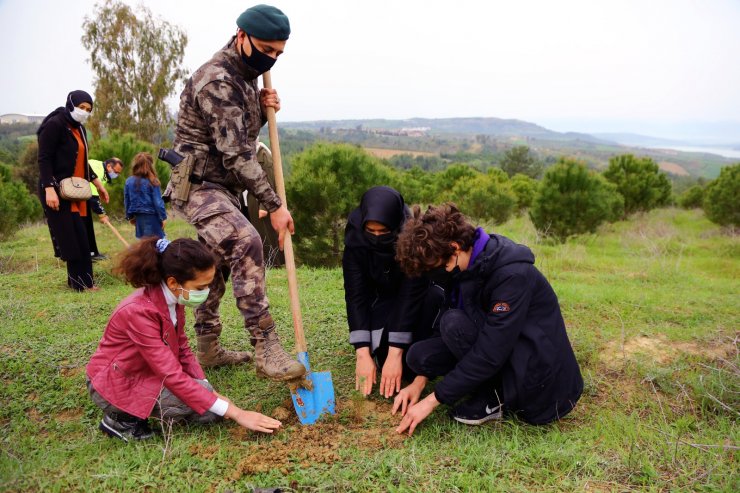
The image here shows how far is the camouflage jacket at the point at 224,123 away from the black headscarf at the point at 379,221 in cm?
50

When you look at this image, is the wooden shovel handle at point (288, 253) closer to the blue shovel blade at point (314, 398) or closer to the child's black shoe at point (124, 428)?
the blue shovel blade at point (314, 398)

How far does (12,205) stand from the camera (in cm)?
964

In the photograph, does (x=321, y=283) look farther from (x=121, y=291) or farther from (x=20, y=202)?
(x=20, y=202)

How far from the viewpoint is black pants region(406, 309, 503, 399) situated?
257cm

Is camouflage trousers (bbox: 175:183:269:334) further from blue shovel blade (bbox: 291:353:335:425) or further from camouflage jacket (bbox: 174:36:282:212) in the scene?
blue shovel blade (bbox: 291:353:335:425)

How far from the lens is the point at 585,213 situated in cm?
1228

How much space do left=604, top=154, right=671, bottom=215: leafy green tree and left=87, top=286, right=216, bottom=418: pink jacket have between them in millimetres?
18888

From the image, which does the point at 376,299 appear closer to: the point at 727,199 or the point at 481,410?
the point at 481,410

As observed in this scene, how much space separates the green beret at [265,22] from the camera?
256 centimetres

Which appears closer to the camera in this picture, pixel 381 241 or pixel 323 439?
pixel 323 439

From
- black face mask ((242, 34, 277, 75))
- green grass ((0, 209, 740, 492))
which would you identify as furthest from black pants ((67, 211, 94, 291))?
black face mask ((242, 34, 277, 75))

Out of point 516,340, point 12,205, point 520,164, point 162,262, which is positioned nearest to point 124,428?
point 162,262

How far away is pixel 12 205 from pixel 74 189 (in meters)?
6.15

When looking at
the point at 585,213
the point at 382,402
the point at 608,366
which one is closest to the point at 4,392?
the point at 382,402
